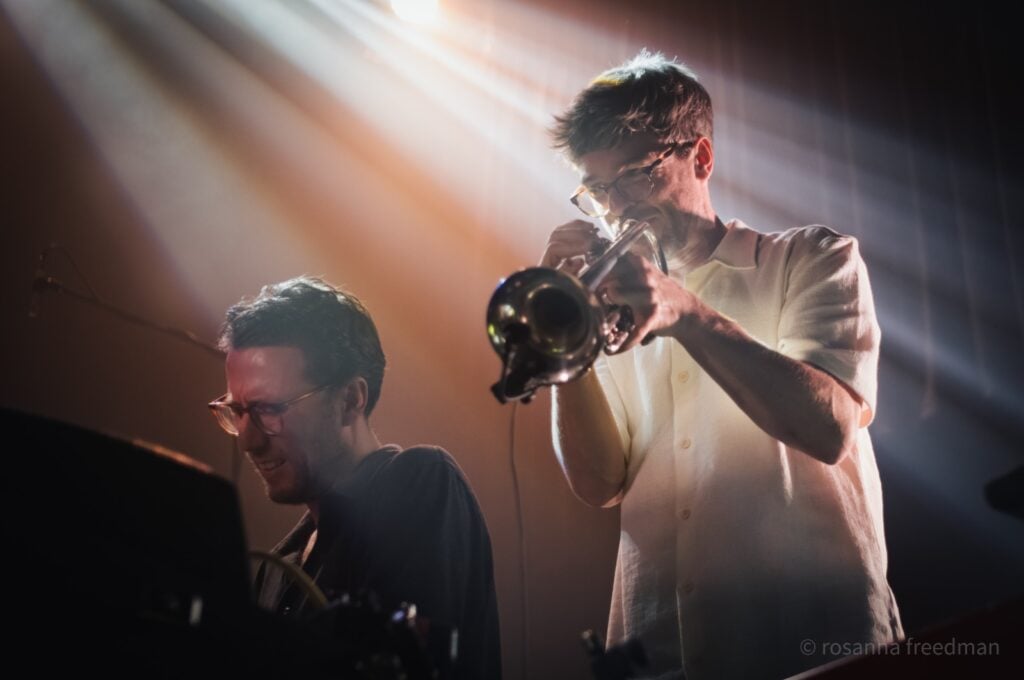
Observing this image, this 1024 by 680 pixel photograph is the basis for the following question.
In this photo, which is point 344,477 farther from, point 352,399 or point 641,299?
point 641,299

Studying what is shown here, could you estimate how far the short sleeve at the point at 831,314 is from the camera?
2277mm

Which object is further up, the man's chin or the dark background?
the dark background

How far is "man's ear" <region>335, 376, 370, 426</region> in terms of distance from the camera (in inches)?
110

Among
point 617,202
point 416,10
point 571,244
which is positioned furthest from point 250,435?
point 416,10

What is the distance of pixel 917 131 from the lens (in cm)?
439

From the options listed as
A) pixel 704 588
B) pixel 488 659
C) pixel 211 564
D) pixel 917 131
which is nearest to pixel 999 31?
pixel 917 131

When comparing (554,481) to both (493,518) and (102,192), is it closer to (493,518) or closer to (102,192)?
(493,518)

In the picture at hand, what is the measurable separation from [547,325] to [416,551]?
62 centimetres

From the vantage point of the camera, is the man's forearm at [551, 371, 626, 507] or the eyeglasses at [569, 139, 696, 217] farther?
the eyeglasses at [569, 139, 696, 217]

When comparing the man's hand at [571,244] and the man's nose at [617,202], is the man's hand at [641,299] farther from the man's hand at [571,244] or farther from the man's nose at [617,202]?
the man's nose at [617,202]

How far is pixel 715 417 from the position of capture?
7.85 ft

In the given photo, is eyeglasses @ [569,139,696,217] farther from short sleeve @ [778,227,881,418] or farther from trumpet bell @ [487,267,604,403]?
trumpet bell @ [487,267,604,403]

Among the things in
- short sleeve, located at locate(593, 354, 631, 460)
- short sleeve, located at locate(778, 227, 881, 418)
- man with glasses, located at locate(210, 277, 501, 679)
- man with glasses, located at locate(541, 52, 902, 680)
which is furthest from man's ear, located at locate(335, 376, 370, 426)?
short sleeve, located at locate(778, 227, 881, 418)

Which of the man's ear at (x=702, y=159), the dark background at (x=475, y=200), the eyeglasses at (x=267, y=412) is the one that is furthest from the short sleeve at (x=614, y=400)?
the dark background at (x=475, y=200)
